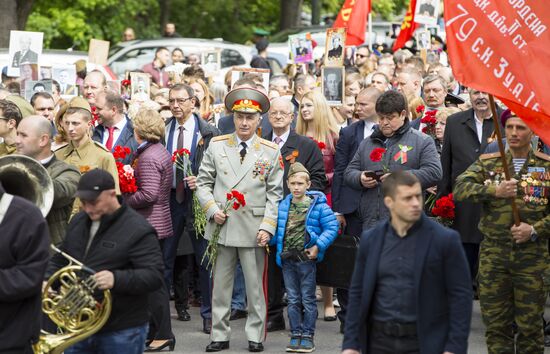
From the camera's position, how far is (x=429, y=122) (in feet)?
41.3

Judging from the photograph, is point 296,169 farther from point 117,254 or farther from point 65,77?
point 65,77

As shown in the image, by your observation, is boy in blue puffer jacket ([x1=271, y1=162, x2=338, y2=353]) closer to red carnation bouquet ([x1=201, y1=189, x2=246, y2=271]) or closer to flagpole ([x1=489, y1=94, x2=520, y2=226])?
red carnation bouquet ([x1=201, y1=189, x2=246, y2=271])

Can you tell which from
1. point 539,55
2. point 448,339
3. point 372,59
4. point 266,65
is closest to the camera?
point 448,339

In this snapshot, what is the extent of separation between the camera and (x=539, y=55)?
905 centimetres

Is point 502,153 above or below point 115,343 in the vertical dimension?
above

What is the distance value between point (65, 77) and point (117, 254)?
29.1ft

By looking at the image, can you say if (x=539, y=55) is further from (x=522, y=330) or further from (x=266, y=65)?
(x=266, y=65)

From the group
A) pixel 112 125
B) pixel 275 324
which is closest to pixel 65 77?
pixel 112 125

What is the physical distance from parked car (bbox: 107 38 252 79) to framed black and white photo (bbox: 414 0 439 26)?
531 cm

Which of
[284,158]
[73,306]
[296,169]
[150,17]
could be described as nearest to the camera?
[73,306]

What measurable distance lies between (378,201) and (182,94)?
2.41 meters

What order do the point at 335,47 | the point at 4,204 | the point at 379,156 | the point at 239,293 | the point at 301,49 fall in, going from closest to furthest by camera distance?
the point at 4,204, the point at 379,156, the point at 239,293, the point at 335,47, the point at 301,49

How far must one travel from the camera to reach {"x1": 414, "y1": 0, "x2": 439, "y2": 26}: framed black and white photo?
1928 centimetres

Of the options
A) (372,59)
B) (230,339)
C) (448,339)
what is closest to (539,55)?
(448,339)
